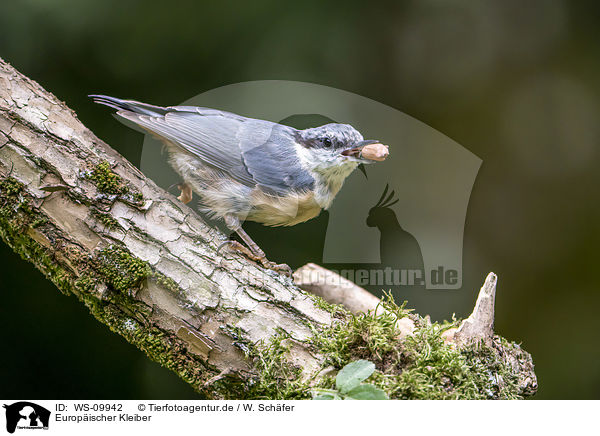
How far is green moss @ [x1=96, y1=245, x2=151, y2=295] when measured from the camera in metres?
1.34

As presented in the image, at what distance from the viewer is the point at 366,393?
41.8 inches

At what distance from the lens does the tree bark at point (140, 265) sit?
131cm

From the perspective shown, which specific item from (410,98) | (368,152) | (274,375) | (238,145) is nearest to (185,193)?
(238,145)

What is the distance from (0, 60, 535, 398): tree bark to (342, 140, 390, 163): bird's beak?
542 millimetres

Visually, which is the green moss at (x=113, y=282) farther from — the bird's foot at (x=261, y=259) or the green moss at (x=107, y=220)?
the bird's foot at (x=261, y=259)

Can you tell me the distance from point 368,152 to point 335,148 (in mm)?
159

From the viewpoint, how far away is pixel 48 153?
144 centimetres

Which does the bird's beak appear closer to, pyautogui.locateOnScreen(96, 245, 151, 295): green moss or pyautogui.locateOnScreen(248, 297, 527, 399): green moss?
pyautogui.locateOnScreen(248, 297, 527, 399): green moss

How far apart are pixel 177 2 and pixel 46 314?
5.38ft

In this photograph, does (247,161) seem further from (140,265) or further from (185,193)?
(140,265)

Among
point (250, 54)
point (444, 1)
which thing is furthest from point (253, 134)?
point (444, 1)

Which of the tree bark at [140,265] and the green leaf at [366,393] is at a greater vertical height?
the tree bark at [140,265]
